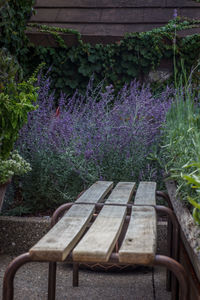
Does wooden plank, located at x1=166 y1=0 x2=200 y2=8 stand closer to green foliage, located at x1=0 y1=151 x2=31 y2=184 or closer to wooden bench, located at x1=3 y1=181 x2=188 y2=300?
green foliage, located at x1=0 y1=151 x2=31 y2=184

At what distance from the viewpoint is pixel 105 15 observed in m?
7.30

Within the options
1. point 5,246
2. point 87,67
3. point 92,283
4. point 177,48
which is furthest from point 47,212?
point 177,48

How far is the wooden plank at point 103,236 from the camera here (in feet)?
4.21

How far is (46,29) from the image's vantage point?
646 centimetres

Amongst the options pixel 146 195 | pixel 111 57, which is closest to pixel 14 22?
pixel 111 57

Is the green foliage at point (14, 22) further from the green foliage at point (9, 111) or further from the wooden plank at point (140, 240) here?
the wooden plank at point (140, 240)

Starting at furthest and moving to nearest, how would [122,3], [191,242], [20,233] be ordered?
1. [122,3]
2. [20,233]
3. [191,242]

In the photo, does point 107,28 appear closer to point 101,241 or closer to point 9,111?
point 9,111

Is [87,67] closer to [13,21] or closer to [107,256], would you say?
[13,21]

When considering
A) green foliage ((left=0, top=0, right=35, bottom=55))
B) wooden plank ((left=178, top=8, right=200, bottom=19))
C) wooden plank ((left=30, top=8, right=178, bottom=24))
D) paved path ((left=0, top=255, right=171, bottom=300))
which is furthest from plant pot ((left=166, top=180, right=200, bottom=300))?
wooden plank ((left=178, top=8, right=200, bottom=19))

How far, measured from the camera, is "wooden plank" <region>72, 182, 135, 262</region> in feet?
4.21

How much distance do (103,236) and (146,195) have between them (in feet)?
3.17

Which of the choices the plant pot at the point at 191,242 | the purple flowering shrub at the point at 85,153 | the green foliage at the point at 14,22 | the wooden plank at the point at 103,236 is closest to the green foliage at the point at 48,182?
the purple flowering shrub at the point at 85,153

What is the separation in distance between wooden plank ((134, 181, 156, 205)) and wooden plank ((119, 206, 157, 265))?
245 millimetres
